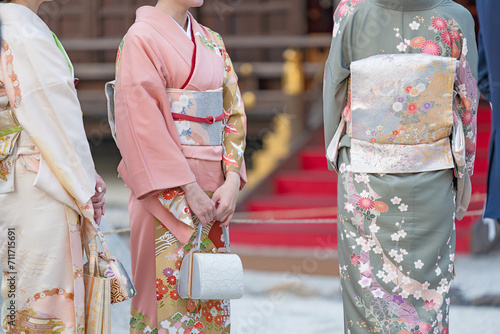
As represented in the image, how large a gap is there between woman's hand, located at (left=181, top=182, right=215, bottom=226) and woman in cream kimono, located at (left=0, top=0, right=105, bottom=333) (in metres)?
0.42

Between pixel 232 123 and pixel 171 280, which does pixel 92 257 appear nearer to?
pixel 171 280

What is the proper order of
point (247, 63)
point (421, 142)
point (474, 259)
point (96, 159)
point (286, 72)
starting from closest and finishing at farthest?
1. point (421, 142)
2. point (474, 259)
3. point (286, 72)
4. point (247, 63)
5. point (96, 159)

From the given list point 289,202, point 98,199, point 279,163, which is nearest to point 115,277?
point 98,199

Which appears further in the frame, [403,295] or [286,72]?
[286,72]

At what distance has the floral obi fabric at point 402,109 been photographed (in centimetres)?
263

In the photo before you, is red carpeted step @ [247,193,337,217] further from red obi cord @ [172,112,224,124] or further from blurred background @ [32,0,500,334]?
red obi cord @ [172,112,224,124]

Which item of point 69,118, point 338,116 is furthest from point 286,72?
point 69,118

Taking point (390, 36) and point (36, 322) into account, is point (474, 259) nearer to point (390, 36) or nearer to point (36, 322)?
point (390, 36)

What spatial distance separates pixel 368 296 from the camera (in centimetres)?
271

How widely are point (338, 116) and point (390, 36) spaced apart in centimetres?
35

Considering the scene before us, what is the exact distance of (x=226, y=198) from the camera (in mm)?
2697

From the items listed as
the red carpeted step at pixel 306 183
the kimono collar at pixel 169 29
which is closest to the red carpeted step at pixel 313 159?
the red carpeted step at pixel 306 183

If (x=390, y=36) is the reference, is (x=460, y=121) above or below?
below

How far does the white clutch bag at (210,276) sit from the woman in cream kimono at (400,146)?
47cm
